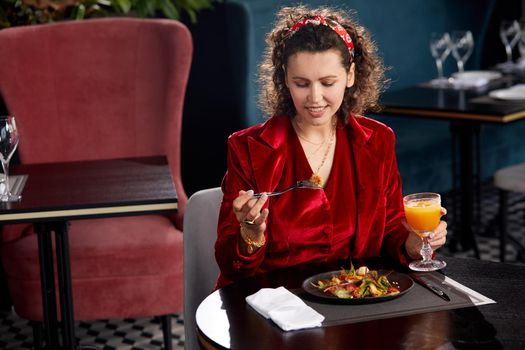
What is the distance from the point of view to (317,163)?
2293 mm

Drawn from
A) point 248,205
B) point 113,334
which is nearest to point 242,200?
point 248,205

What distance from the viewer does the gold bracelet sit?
2061 mm

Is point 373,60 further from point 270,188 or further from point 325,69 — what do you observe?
point 270,188

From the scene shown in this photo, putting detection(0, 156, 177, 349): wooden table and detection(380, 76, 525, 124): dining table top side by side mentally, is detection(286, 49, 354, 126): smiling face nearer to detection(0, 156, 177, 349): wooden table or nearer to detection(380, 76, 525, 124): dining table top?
detection(0, 156, 177, 349): wooden table

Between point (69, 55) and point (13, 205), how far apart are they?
3.42 feet

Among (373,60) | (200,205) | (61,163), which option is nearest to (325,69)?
(373,60)

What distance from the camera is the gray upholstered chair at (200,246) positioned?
2268 mm

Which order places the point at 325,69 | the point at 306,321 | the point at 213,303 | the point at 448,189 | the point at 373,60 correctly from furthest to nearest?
the point at 448,189
the point at 373,60
the point at 325,69
the point at 213,303
the point at 306,321

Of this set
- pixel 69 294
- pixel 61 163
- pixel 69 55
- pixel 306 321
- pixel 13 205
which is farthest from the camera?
pixel 69 55

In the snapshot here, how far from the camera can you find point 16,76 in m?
3.61

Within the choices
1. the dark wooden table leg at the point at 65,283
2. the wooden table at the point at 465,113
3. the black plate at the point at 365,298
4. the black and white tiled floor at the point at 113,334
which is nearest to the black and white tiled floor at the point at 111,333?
the black and white tiled floor at the point at 113,334

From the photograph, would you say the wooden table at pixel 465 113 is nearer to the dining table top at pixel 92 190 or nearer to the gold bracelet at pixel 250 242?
the dining table top at pixel 92 190

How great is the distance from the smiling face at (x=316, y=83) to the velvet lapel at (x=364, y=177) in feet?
0.49

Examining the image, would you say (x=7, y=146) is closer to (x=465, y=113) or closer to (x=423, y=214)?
(x=423, y=214)
